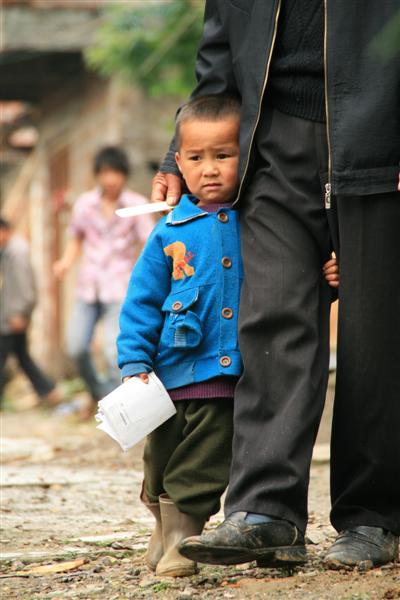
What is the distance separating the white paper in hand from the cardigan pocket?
0.47ft

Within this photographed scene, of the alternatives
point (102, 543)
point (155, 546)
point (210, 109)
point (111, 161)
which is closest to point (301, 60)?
point (210, 109)

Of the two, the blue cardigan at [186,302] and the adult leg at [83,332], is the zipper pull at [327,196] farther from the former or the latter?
the adult leg at [83,332]

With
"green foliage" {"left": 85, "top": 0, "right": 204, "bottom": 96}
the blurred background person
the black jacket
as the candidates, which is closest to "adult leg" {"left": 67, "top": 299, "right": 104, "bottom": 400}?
"green foliage" {"left": 85, "top": 0, "right": 204, "bottom": 96}

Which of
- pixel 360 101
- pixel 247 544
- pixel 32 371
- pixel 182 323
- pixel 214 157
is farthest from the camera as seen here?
pixel 32 371

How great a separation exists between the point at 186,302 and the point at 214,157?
44 cm

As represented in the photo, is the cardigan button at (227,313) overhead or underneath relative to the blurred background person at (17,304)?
overhead

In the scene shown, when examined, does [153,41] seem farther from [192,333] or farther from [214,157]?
[192,333]

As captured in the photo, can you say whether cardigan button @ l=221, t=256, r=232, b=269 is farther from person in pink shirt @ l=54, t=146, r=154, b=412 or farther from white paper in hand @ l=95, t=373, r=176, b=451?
person in pink shirt @ l=54, t=146, r=154, b=412

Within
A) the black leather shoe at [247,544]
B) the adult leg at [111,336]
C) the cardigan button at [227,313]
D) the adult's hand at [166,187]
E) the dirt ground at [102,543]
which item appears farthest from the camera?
the adult leg at [111,336]

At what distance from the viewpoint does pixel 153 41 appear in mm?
8281

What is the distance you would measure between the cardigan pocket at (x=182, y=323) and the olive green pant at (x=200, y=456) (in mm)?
173

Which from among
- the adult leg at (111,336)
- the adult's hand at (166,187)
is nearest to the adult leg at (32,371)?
the adult leg at (111,336)

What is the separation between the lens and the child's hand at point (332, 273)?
3236mm

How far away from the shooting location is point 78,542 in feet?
13.0
